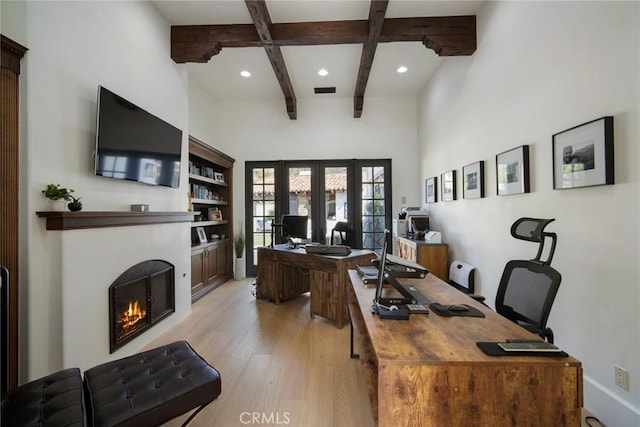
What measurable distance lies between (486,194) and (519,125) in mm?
819

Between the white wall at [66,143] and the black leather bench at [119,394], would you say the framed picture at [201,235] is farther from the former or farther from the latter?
the black leather bench at [119,394]

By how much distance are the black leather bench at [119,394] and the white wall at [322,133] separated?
3.96 metres

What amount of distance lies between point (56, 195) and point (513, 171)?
11.7ft

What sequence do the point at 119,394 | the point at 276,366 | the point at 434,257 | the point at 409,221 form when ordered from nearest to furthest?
the point at 119,394 < the point at 276,366 < the point at 434,257 < the point at 409,221

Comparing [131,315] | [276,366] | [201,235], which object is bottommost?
[276,366]

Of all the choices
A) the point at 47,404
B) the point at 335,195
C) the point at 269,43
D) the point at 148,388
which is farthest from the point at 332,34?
the point at 47,404

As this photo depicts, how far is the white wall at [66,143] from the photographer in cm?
172

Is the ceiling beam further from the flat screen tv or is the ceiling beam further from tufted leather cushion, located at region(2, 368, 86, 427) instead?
tufted leather cushion, located at region(2, 368, 86, 427)

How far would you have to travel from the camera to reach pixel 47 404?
49.1 inches

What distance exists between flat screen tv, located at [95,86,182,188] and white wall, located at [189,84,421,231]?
7.63 ft

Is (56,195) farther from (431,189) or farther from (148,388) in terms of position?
(431,189)

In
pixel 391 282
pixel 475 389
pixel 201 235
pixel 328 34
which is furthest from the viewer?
pixel 201 235

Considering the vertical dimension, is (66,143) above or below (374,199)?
above

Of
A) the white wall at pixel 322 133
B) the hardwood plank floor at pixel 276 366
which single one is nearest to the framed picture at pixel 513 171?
the hardwood plank floor at pixel 276 366
